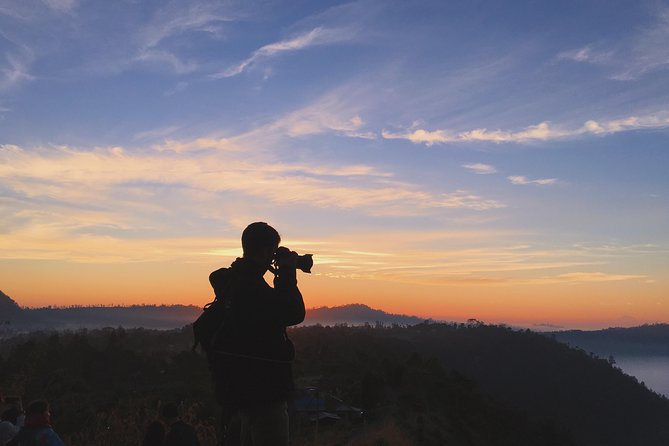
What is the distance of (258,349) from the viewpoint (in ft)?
10.2

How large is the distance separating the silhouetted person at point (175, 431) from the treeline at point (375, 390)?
1.54 metres

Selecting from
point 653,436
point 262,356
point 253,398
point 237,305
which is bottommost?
point 653,436

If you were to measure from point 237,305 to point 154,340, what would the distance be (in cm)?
8167

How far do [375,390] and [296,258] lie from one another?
3872cm

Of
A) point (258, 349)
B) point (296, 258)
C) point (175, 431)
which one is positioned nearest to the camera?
point (258, 349)

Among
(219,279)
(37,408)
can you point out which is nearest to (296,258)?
(219,279)

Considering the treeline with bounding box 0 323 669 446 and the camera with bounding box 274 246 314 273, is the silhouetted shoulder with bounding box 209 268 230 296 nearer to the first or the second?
the camera with bounding box 274 246 314 273

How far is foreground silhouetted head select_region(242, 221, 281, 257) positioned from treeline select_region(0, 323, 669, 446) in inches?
228

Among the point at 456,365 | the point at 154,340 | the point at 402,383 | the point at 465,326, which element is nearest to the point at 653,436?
the point at 456,365

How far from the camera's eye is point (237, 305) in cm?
315

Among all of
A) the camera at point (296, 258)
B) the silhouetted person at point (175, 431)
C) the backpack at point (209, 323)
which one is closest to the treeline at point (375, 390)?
the silhouetted person at point (175, 431)

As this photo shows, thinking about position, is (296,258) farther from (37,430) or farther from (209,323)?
(37,430)

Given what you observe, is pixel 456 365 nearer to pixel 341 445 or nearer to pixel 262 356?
pixel 341 445

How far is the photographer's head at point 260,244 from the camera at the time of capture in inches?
130
